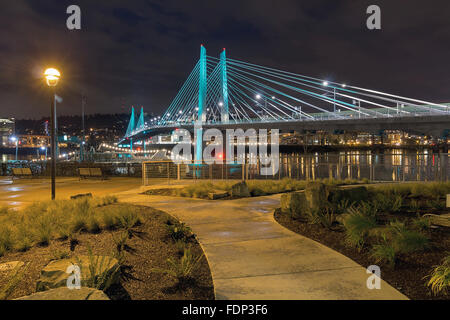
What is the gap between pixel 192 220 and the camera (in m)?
7.34

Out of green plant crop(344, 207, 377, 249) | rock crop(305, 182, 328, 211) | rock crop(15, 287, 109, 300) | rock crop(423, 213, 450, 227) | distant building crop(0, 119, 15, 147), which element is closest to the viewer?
rock crop(15, 287, 109, 300)

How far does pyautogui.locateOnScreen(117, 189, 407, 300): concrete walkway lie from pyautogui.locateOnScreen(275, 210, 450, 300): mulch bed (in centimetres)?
20

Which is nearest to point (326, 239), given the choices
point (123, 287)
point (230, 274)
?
point (230, 274)

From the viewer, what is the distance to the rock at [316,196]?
24.0ft

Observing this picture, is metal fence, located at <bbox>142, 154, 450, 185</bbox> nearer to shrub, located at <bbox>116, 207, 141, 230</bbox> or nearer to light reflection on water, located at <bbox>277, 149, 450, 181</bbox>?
light reflection on water, located at <bbox>277, 149, 450, 181</bbox>

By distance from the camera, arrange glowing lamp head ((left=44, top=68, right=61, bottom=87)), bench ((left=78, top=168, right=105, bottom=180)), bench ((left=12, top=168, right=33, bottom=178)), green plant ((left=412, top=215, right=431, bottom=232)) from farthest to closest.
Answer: bench ((left=12, top=168, right=33, bottom=178)) → bench ((left=78, top=168, right=105, bottom=180)) → glowing lamp head ((left=44, top=68, right=61, bottom=87)) → green plant ((left=412, top=215, right=431, bottom=232))

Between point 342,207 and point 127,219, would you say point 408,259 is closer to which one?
point 342,207

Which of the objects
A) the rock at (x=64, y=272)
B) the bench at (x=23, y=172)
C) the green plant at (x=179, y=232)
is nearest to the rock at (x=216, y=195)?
the green plant at (x=179, y=232)

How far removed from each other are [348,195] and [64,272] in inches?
266

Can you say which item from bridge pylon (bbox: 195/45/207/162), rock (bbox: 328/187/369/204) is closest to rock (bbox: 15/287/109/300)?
rock (bbox: 328/187/369/204)

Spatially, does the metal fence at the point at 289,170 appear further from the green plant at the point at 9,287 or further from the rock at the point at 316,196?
the green plant at the point at 9,287

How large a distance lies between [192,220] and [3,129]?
521 ft

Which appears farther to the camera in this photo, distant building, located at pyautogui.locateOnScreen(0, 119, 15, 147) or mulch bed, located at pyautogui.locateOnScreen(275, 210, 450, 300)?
distant building, located at pyautogui.locateOnScreen(0, 119, 15, 147)

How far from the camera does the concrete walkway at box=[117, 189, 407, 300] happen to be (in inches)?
140
